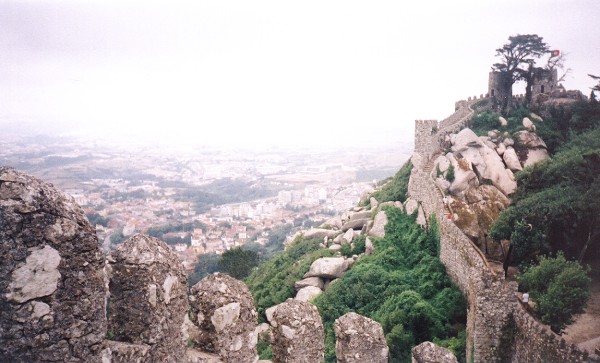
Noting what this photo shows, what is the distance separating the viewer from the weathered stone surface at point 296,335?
493cm

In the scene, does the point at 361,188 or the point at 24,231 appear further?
the point at 361,188

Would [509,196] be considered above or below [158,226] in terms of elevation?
above

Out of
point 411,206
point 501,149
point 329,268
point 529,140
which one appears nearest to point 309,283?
point 329,268

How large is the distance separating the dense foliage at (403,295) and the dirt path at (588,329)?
10.3 ft

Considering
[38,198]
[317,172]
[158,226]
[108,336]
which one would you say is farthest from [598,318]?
[317,172]

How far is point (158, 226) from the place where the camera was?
2048 inches

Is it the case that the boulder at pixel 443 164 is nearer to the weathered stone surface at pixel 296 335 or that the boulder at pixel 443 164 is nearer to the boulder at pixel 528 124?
the boulder at pixel 528 124

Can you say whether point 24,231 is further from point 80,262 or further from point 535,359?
point 535,359

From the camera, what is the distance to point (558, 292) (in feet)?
41.6

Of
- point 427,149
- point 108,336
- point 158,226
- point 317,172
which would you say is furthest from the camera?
point 317,172

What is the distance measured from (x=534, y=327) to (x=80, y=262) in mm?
11133

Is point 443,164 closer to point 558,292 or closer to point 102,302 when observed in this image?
point 558,292

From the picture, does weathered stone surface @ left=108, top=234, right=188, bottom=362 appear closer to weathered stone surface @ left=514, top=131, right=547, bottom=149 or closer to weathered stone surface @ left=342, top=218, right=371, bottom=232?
weathered stone surface @ left=342, top=218, right=371, bottom=232

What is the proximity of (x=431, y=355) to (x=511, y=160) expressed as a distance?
72.9 feet
